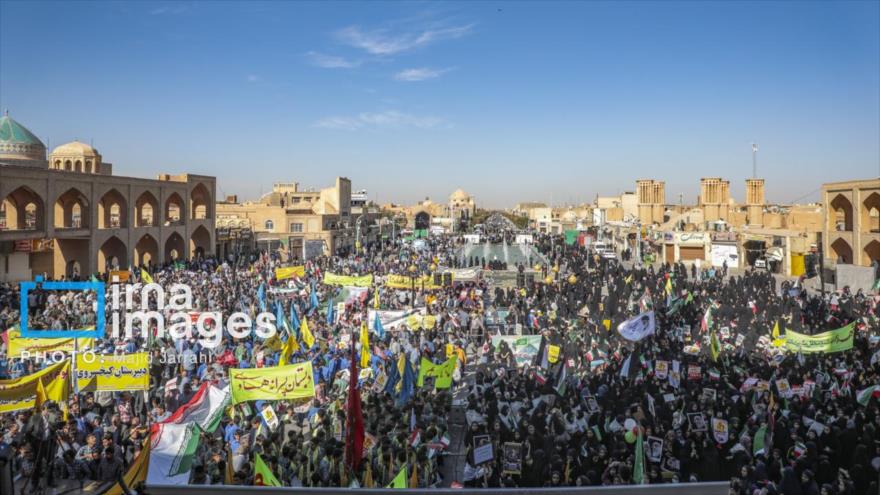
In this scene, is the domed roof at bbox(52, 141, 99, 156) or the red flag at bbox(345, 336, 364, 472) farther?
the domed roof at bbox(52, 141, 99, 156)

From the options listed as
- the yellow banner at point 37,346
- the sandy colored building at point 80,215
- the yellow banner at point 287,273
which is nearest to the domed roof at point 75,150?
the sandy colored building at point 80,215

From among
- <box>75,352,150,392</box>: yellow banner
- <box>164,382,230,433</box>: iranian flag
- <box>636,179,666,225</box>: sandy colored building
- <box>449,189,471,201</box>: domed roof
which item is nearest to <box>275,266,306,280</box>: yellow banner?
<box>75,352,150,392</box>: yellow banner

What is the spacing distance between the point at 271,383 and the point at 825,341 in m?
10.6

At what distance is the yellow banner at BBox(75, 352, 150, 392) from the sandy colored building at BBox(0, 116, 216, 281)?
692 inches

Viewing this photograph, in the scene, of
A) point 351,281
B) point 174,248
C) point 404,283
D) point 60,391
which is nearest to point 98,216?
point 174,248

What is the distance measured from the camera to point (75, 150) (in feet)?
137

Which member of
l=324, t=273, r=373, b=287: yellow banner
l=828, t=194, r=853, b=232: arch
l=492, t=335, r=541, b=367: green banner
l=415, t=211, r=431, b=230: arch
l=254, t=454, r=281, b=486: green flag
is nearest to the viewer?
l=254, t=454, r=281, b=486: green flag

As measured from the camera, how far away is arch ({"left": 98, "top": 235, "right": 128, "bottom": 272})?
103ft

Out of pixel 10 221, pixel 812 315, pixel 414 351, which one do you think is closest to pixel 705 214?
pixel 812 315

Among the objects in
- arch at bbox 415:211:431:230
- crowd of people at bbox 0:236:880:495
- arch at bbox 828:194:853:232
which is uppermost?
arch at bbox 415:211:431:230

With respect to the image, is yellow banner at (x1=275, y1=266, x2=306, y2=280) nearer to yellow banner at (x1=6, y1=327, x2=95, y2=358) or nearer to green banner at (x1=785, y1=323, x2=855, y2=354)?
yellow banner at (x1=6, y1=327, x2=95, y2=358)

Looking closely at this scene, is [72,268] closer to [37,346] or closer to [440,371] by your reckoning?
[37,346]

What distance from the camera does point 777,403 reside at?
954 centimetres

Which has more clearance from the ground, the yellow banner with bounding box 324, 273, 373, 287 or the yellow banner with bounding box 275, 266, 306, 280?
the yellow banner with bounding box 275, 266, 306, 280
